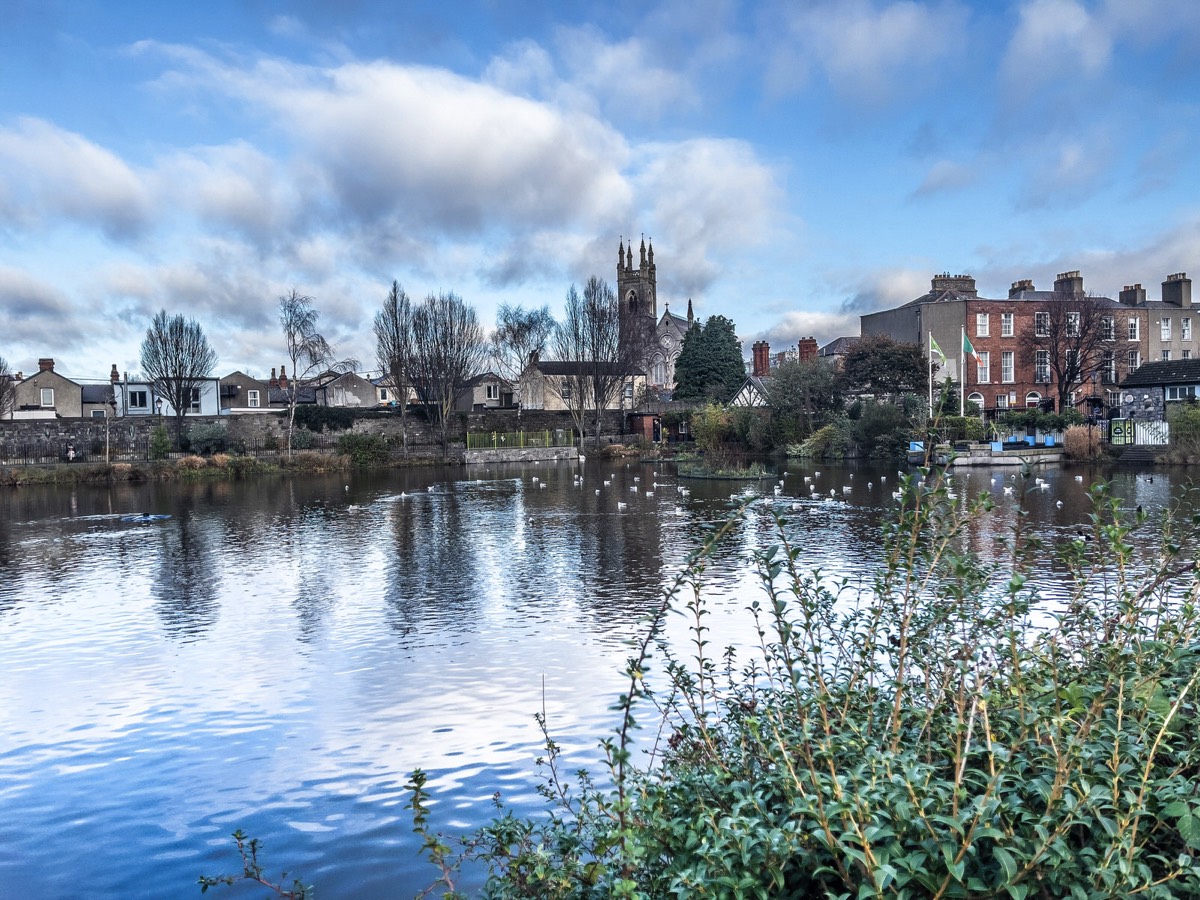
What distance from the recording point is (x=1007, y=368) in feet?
214

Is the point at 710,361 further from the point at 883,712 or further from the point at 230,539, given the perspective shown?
the point at 883,712

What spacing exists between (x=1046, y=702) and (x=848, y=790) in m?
1.37

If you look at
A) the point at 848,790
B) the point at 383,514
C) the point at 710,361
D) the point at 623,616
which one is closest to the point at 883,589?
the point at 848,790

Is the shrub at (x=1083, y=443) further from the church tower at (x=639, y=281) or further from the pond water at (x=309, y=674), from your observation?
the church tower at (x=639, y=281)

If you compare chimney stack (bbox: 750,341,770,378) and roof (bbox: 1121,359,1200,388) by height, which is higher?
chimney stack (bbox: 750,341,770,378)

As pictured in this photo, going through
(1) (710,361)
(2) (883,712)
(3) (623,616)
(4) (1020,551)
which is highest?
(1) (710,361)

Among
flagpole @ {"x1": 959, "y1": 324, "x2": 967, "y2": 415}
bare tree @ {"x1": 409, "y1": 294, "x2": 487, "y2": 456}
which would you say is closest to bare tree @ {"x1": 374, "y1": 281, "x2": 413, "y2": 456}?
bare tree @ {"x1": 409, "y1": 294, "x2": 487, "y2": 456}

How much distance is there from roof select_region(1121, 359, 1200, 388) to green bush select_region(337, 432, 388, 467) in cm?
4636

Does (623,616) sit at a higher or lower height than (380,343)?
lower

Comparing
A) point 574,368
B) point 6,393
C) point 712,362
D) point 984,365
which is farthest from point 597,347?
point 6,393

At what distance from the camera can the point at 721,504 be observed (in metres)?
27.2

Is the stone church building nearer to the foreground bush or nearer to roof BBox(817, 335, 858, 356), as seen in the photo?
roof BBox(817, 335, 858, 356)

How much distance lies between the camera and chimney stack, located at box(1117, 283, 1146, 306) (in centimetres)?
6738

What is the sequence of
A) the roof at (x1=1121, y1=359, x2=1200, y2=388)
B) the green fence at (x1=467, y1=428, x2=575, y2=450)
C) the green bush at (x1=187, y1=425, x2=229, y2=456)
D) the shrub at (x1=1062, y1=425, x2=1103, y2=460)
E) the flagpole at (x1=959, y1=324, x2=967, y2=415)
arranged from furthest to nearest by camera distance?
the green fence at (x1=467, y1=428, x2=575, y2=450), the green bush at (x1=187, y1=425, x2=229, y2=456), the roof at (x1=1121, y1=359, x2=1200, y2=388), the shrub at (x1=1062, y1=425, x2=1103, y2=460), the flagpole at (x1=959, y1=324, x2=967, y2=415)
